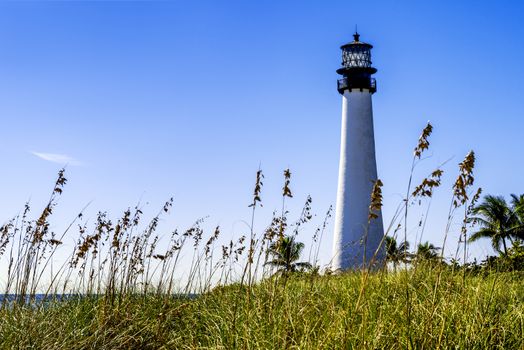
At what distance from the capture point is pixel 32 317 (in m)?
5.92

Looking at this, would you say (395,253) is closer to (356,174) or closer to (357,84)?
(356,174)

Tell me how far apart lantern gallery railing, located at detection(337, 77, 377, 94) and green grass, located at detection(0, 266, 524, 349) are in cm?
1598

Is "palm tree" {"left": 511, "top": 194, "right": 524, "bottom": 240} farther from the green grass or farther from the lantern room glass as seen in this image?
the green grass

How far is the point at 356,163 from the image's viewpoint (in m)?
22.7

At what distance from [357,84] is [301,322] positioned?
18695 millimetres

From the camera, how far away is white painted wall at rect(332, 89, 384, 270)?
22.4m

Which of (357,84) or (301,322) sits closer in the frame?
(301,322)

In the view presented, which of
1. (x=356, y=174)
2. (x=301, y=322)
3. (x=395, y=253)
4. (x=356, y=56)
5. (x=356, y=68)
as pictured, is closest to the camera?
(x=301, y=322)

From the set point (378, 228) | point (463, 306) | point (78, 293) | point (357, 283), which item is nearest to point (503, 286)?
point (357, 283)

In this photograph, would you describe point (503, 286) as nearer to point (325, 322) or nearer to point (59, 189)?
point (325, 322)

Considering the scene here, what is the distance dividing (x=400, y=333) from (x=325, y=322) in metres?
1.21

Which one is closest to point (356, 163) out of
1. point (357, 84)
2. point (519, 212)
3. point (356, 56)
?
point (357, 84)

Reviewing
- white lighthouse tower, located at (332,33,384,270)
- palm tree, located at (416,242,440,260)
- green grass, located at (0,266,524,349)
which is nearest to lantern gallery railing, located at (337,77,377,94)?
white lighthouse tower, located at (332,33,384,270)

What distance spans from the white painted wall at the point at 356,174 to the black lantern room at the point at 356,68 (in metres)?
0.34
